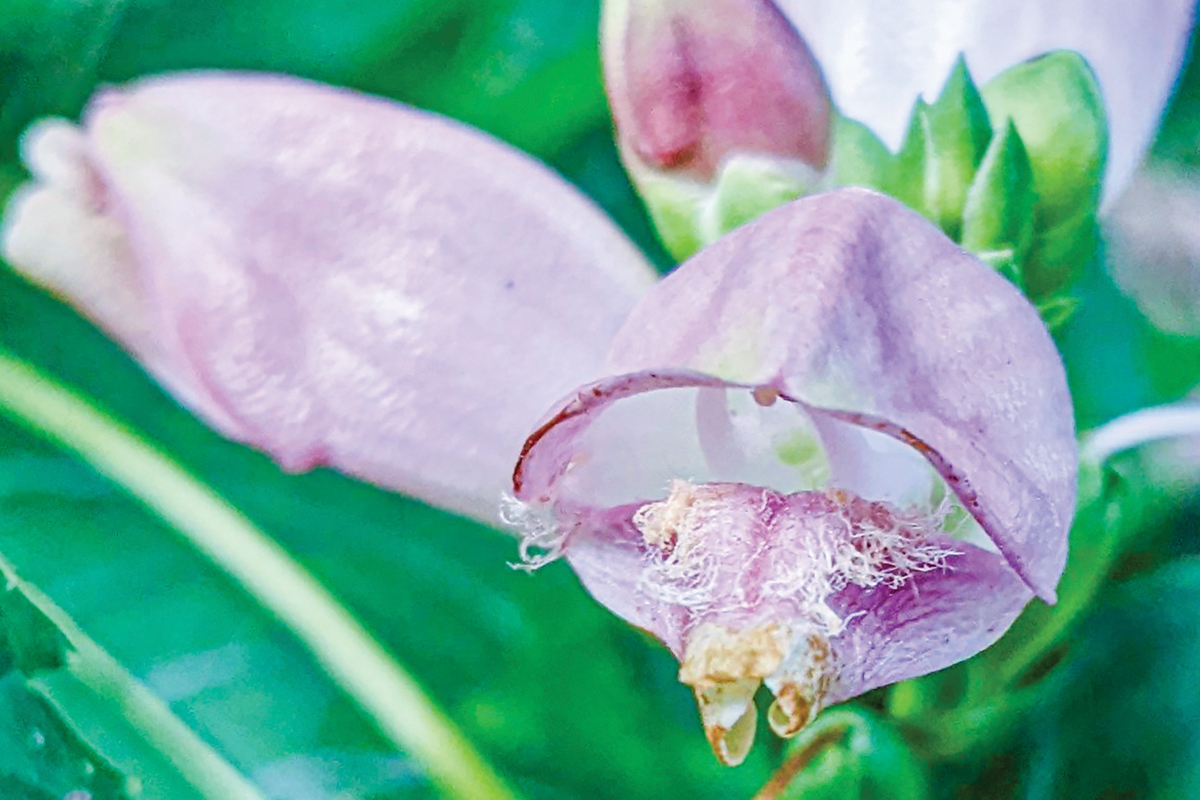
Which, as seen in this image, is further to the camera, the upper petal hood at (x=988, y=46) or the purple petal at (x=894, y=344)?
the upper petal hood at (x=988, y=46)

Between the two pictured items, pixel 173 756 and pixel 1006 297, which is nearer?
pixel 1006 297

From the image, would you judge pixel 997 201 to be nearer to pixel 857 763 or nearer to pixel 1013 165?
pixel 1013 165

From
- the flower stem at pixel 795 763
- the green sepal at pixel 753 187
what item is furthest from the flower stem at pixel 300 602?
the green sepal at pixel 753 187

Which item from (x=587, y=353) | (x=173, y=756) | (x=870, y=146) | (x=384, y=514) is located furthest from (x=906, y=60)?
(x=173, y=756)

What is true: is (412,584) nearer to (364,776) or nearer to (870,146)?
(364,776)

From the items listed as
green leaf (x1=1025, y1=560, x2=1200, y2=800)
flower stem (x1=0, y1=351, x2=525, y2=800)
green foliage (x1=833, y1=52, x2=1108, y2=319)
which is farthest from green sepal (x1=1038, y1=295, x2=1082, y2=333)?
flower stem (x1=0, y1=351, x2=525, y2=800)

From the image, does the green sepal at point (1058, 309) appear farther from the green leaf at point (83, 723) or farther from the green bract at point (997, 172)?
the green leaf at point (83, 723)

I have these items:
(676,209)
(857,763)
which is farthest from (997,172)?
(857,763)

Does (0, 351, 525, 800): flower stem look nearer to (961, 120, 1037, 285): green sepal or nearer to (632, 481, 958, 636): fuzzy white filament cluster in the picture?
(632, 481, 958, 636): fuzzy white filament cluster
